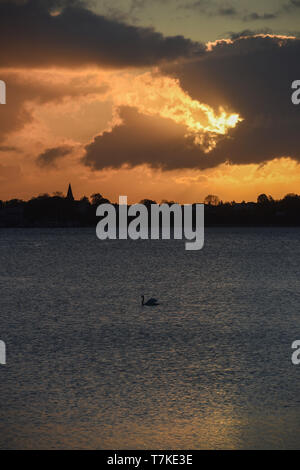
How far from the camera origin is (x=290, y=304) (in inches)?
2013

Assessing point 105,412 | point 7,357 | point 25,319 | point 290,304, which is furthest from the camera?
point 290,304

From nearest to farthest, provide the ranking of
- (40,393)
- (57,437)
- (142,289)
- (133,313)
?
(57,437) → (40,393) → (133,313) → (142,289)

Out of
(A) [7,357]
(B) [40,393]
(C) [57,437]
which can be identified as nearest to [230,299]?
(A) [7,357]

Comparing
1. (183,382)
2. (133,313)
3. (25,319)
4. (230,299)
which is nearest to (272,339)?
(183,382)

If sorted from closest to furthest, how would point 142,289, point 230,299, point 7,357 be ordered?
1. point 7,357
2. point 230,299
3. point 142,289

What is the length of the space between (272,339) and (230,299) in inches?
864

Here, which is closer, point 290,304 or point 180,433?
point 180,433

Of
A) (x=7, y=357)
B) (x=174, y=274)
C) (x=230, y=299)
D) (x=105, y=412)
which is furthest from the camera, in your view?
(x=174, y=274)

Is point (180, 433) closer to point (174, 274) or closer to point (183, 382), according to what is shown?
point (183, 382)
